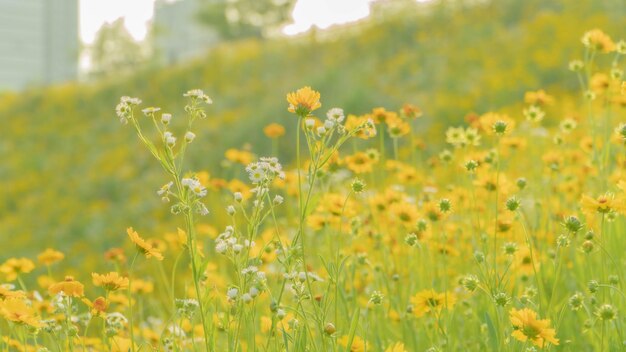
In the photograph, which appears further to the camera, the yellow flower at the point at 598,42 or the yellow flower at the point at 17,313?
the yellow flower at the point at 598,42

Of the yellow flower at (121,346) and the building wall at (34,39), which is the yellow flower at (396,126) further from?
the building wall at (34,39)

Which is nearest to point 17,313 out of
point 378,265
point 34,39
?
point 378,265

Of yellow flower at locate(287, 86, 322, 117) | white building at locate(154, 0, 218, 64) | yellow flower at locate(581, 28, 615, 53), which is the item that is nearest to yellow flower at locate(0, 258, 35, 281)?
yellow flower at locate(287, 86, 322, 117)

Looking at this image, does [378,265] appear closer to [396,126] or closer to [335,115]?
[396,126]

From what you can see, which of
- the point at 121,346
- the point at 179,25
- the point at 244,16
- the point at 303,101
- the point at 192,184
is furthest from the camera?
the point at 179,25

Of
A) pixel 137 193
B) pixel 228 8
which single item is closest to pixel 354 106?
pixel 137 193

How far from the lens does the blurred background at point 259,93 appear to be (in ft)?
21.6

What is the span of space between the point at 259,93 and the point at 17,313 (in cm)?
742

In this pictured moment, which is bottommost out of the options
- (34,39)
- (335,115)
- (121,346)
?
(121,346)

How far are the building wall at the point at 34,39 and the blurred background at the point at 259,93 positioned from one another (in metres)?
55.7

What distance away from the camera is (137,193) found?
754 cm

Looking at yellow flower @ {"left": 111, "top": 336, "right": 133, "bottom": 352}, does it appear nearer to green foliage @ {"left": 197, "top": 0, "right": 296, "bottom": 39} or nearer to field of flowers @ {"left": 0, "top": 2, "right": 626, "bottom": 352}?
field of flowers @ {"left": 0, "top": 2, "right": 626, "bottom": 352}

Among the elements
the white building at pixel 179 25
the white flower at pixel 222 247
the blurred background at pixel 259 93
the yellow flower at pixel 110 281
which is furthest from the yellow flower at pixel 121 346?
the white building at pixel 179 25

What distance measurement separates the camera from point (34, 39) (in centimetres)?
6488
